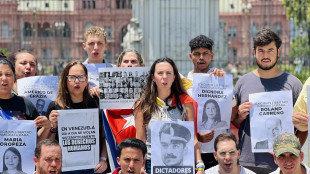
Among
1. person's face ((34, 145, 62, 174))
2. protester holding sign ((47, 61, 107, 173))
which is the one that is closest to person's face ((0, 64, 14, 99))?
protester holding sign ((47, 61, 107, 173))

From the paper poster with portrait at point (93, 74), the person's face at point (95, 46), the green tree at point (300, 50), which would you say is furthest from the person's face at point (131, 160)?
the green tree at point (300, 50)

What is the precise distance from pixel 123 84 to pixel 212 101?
888mm

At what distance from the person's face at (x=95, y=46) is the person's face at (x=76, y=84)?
2.47ft

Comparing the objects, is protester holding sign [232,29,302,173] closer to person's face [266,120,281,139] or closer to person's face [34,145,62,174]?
person's face [266,120,281,139]

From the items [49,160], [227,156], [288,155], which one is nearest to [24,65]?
[49,160]

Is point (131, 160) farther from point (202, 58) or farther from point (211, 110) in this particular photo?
point (202, 58)

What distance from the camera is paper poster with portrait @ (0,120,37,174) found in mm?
4719

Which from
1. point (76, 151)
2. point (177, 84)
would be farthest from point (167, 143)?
point (76, 151)

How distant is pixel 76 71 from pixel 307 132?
2231 millimetres

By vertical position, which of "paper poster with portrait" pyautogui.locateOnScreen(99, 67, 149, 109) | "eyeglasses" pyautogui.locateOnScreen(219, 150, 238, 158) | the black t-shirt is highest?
"paper poster with portrait" pyautogui.locateOnScreen(99, 67, 149, 109)

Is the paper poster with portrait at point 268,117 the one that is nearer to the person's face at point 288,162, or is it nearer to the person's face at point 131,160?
Result: the person's face at point 288,162

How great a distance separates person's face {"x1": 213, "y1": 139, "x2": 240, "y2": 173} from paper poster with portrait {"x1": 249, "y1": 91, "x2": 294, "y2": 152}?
0.46 m

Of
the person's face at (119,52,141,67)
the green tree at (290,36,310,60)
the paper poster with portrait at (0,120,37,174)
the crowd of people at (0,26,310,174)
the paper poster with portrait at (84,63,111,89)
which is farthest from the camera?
the green tree at (290,36,310,60)

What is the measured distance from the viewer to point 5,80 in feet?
15.5
